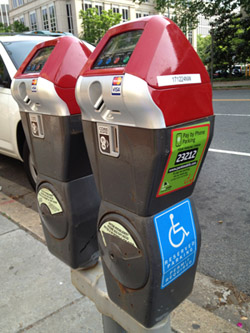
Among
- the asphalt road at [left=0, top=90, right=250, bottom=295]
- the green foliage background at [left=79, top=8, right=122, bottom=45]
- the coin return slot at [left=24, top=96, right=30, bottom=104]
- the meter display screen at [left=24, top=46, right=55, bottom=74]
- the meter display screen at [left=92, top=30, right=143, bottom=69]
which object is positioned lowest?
the green foliage background at [left=79, top=8, right=122, bottom=45]

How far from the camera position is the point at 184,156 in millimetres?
1056

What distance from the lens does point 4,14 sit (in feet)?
223

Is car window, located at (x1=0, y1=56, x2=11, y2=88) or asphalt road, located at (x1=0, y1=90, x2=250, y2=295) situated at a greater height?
car window, located at (x1=0, y1=56, x2=11, y2=88)

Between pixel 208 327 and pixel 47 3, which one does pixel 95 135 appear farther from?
pixel 47 3

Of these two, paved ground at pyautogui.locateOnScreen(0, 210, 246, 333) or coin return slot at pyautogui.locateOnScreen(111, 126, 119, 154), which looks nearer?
coin return slot at pyautogui.locateOnScreen(111, 126, 119, 154)

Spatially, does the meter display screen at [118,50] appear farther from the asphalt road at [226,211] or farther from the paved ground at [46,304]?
the asphalt road at [226,211]

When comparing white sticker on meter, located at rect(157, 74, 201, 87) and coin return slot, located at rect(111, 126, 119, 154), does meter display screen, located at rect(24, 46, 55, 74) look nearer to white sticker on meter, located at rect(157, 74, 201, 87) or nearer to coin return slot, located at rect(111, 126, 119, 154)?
coin return slot, located at rect(111, 126, 119, 154)

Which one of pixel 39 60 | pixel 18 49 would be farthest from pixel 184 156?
pixel 18 49

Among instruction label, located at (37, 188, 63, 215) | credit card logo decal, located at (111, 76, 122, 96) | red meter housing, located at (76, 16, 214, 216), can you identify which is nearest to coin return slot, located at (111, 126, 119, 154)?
red meter housing, located at (76, 16, 214, 216)

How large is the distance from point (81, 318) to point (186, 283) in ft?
3.17

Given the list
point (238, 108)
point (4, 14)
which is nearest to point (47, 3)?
point (4, 14)

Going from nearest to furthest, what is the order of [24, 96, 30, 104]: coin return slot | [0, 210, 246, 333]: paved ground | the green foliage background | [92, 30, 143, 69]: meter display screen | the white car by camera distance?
1. [92, 30, 143, 69]: meter display screen
2. [24, 96, 30, 104]: coin return slot
3. [0, 210, 246, 333]: paved ground
4. the white car
5. the green foliage background

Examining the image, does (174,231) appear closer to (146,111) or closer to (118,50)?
(146,111)

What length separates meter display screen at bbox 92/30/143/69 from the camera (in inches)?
40.2
